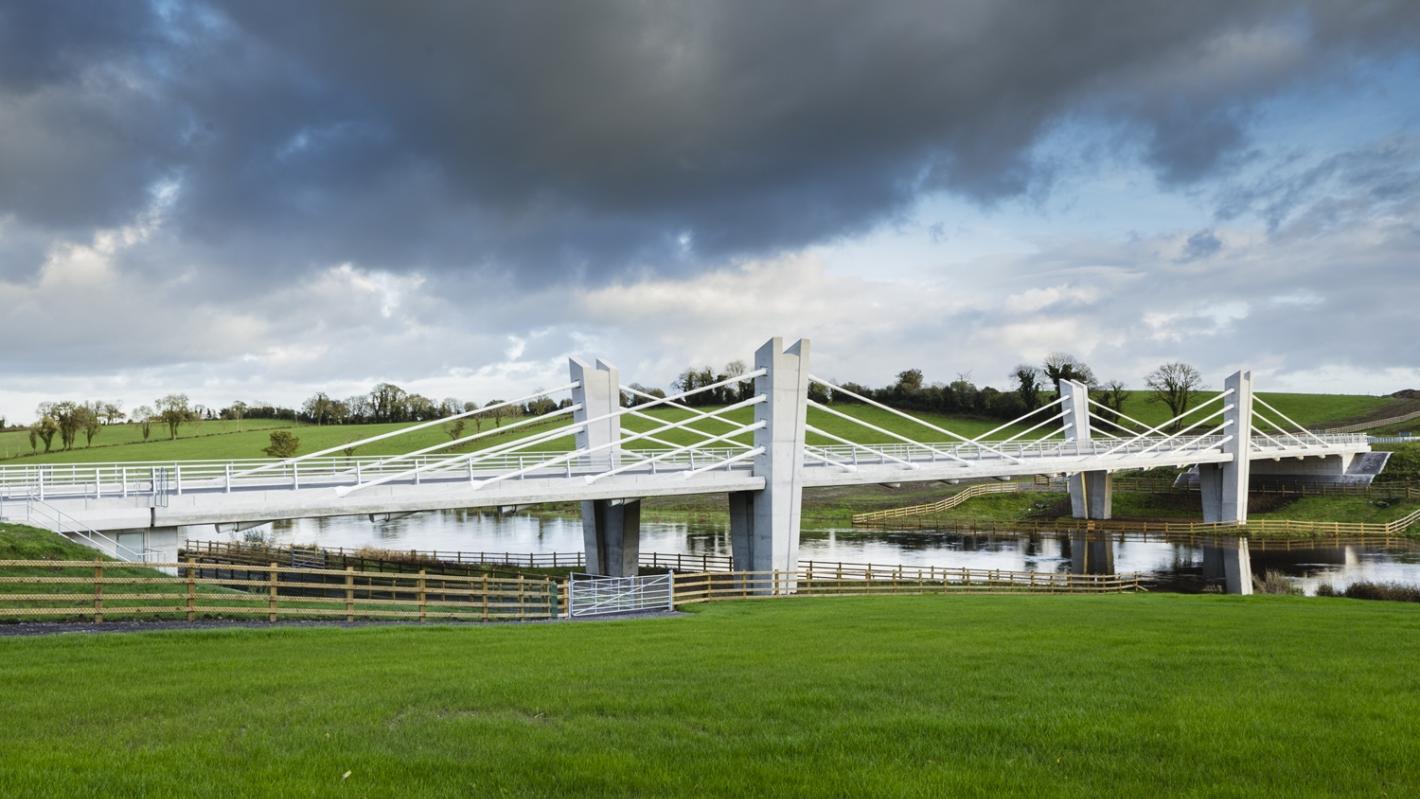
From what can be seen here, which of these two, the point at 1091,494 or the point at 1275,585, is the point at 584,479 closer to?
the point at 1275,585

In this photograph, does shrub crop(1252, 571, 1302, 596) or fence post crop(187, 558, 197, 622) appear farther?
shrub crop(1252, 571, 1302, 596)

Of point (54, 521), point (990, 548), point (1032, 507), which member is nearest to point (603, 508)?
point (54, 521)

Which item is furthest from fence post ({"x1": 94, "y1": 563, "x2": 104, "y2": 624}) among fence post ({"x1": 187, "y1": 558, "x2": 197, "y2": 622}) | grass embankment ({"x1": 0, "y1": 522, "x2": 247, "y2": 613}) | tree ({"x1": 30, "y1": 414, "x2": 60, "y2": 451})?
tree ({"x1": 30, "y1": 414, "x2": 60, "y2": 451})

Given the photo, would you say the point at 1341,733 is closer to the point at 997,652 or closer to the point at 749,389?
the point at 997,652

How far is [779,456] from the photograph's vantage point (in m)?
38.8

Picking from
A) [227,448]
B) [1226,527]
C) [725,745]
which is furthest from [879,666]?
[227,448]

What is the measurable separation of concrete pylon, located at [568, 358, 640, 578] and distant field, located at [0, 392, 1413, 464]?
63.7 meters

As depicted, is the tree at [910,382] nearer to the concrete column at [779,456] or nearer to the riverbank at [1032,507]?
the riverbank at [1032,507]

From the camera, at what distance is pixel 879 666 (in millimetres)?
11398

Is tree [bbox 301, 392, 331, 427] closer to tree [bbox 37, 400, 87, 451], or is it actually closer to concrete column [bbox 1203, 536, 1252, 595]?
tree [bbox 37, 400, 87, 451]

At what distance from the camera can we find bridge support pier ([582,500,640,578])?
40.2 meters

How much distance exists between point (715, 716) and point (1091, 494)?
Result: 6667 centimetres

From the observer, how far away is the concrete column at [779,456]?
38.6m

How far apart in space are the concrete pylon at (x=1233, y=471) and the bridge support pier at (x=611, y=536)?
4799 centimetres
